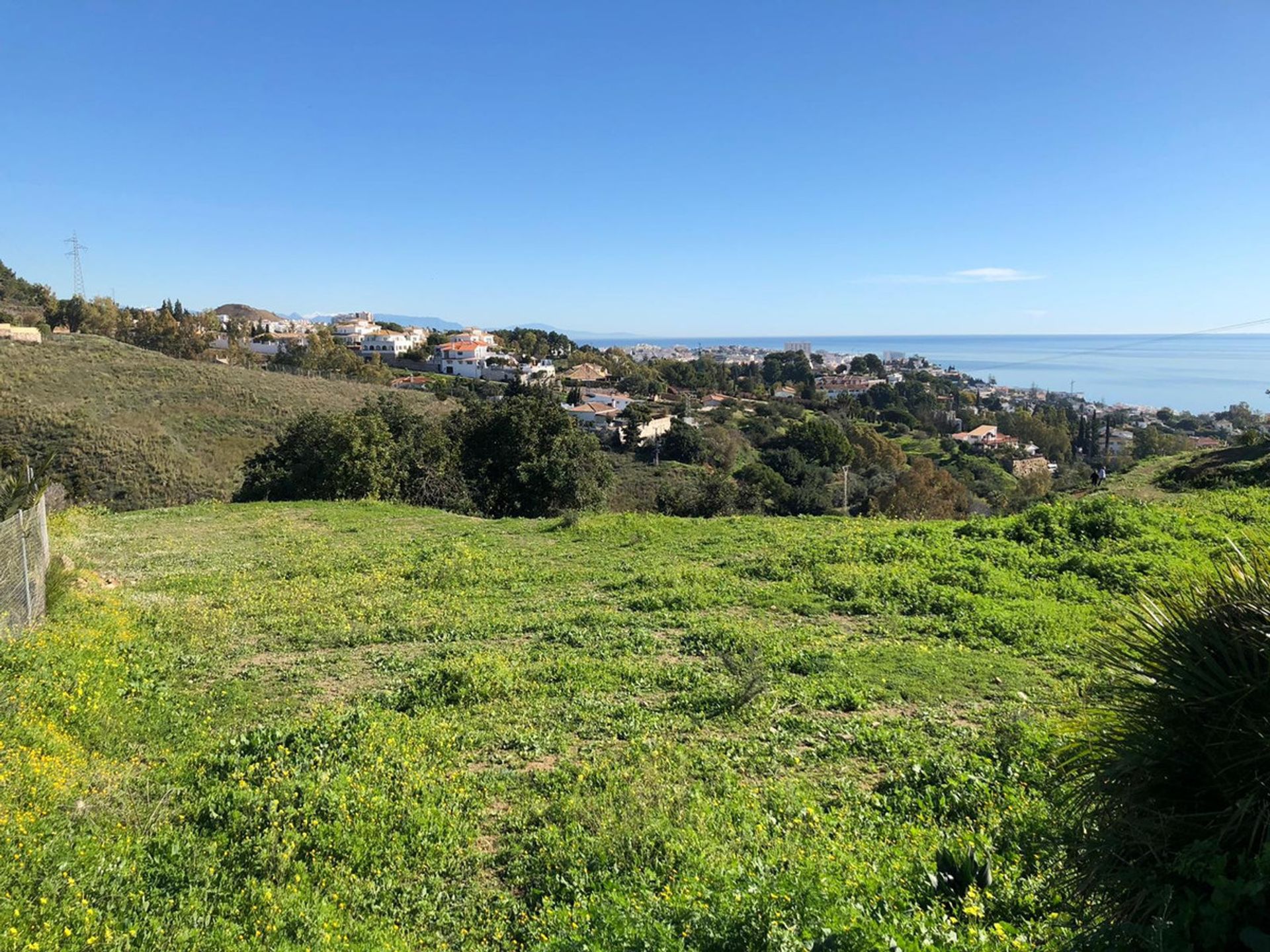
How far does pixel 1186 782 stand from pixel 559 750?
4.46m

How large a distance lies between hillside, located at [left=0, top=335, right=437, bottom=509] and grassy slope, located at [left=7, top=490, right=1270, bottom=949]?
2457 cm

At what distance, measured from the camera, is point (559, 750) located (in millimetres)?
6008

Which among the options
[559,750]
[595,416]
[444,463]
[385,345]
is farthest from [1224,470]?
[385,345]

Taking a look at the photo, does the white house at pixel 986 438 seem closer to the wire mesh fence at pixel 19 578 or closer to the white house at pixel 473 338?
the white house at pixel 473 338

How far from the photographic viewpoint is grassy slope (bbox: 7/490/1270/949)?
376 centimetres

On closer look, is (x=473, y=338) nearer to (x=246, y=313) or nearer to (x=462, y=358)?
(x=462, y=358)

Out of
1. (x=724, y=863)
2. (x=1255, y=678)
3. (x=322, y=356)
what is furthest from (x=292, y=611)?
(x=322, y=356)

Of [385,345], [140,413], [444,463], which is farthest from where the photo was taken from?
[385,345]

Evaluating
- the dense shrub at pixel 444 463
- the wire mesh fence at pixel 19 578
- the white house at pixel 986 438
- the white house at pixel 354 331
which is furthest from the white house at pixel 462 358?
the wire mesh fence at pixel 19 578

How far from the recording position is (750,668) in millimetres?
7082

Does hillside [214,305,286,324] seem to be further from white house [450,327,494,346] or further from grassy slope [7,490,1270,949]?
grassy slope [7,490,1270,949]

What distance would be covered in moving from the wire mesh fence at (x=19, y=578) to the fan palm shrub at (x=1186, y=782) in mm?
9297

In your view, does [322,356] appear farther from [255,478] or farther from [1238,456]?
[1238,456]

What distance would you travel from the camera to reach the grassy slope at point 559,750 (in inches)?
148
